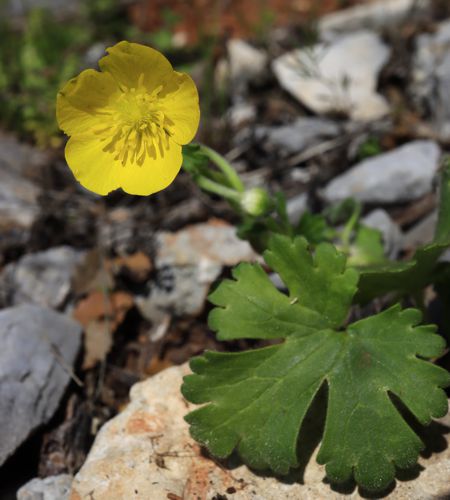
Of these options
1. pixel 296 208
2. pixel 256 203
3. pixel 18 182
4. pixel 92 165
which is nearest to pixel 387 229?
pixel 296 208

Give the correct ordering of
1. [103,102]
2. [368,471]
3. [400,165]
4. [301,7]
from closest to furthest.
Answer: [368,471] → [103,102] → [400,165] → [301,7]

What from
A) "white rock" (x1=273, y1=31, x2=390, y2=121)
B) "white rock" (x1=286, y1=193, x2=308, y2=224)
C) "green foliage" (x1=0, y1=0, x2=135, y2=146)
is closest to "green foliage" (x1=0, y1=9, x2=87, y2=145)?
"green foliage" (x1=0, y1=0, x2=135, y2=146)

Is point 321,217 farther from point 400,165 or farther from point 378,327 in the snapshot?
point 400,165

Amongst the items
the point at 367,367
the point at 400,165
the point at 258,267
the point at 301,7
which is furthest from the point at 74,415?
the point at 301,7

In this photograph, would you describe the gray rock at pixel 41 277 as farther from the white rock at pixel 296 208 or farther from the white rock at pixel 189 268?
the white rock at pixel 296 208

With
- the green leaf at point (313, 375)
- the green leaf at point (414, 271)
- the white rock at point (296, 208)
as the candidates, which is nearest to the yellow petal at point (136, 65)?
the green leaf at point (313, 375)
